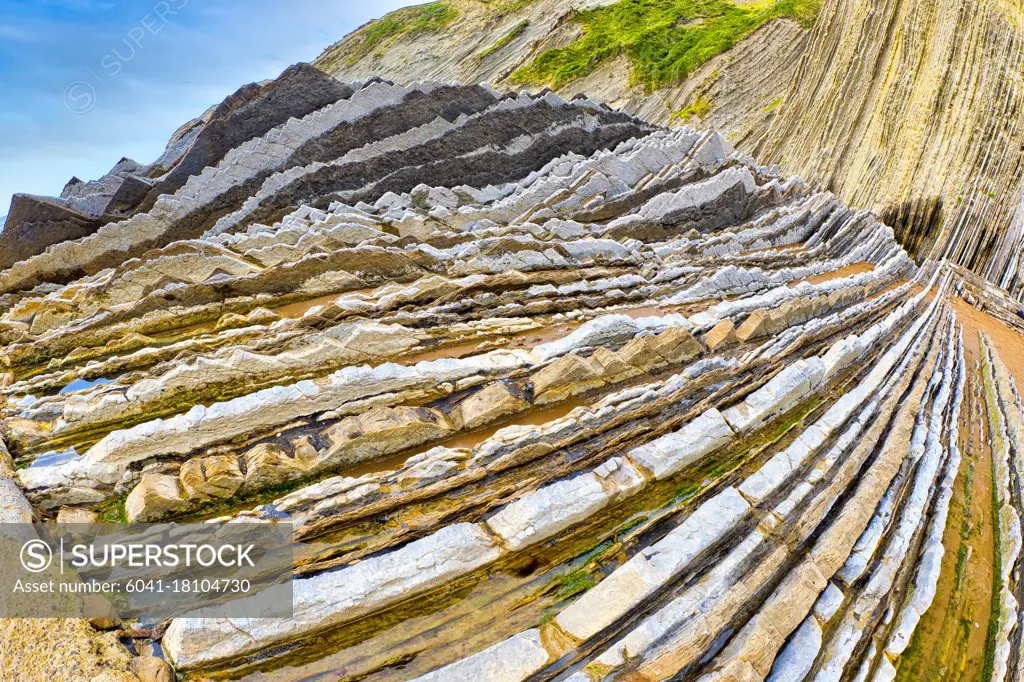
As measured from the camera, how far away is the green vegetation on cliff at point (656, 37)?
26438mm

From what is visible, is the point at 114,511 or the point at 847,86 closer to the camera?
the point at 114,511

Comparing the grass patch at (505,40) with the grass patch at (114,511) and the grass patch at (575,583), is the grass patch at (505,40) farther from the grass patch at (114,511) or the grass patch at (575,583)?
the grass patch at (575,583)

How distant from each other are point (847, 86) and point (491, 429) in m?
21.0

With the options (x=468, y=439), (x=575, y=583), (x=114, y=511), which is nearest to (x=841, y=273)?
(x=468, y=439)

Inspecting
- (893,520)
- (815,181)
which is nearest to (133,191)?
(893,520)

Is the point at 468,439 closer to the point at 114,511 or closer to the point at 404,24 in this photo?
the point at 114,511

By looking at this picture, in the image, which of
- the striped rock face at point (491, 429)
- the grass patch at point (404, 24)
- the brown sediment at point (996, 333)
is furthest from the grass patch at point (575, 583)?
the grass patch at point (404, 24)

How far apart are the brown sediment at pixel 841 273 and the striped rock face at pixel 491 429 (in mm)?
1193

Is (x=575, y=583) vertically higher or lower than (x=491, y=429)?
lower

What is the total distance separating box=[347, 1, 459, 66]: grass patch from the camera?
35.9 metres

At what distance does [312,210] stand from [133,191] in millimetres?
3086

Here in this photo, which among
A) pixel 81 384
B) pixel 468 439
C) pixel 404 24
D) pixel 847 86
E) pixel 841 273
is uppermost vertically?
pixel 404 24

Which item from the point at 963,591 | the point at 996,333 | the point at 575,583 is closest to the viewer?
the point at 575,583

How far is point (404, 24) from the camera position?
1469 inches
